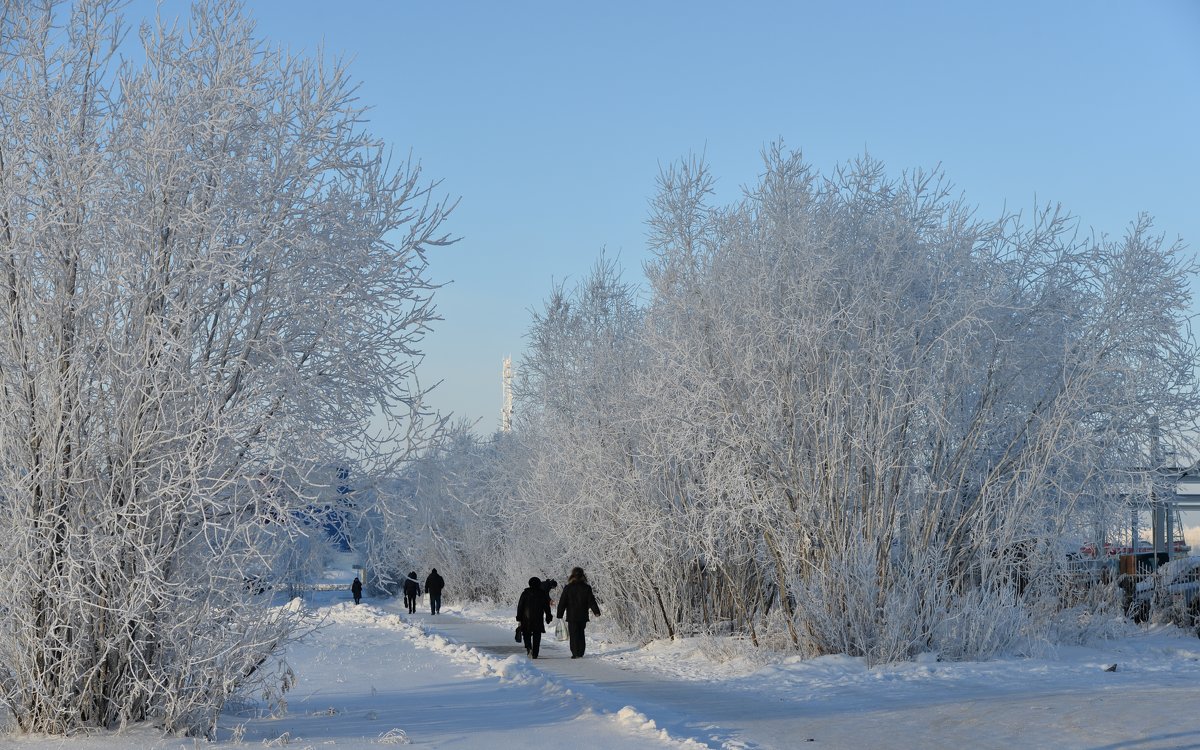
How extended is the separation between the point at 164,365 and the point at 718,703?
258 inches

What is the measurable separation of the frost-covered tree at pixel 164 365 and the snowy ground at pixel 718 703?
2.65 ft

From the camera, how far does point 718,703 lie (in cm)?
1161

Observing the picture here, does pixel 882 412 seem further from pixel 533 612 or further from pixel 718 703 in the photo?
pixel 533 612

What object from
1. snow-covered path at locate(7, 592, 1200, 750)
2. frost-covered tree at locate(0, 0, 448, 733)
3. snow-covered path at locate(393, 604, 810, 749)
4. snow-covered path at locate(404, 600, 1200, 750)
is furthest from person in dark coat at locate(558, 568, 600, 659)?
frost-covered tree at locate(0, 0, 448, 733)

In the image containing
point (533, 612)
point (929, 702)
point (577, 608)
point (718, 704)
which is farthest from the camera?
point (533, 612)

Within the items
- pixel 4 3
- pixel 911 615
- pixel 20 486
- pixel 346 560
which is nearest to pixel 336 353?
pixel 20 486

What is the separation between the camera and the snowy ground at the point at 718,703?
8.77 meters

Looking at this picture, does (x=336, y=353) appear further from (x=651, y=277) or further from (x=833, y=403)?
(x=651, y=277)

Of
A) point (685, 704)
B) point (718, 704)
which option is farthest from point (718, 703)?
point (685, 704)

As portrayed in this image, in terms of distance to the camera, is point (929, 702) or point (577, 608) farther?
point (577, 608)

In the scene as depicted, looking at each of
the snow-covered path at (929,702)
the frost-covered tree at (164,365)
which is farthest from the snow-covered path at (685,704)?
the frost-covered tree at (164,365)

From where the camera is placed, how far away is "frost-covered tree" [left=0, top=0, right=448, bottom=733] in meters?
8.22

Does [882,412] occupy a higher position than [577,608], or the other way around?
[882,412]

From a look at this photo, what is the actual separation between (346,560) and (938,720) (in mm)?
88534
